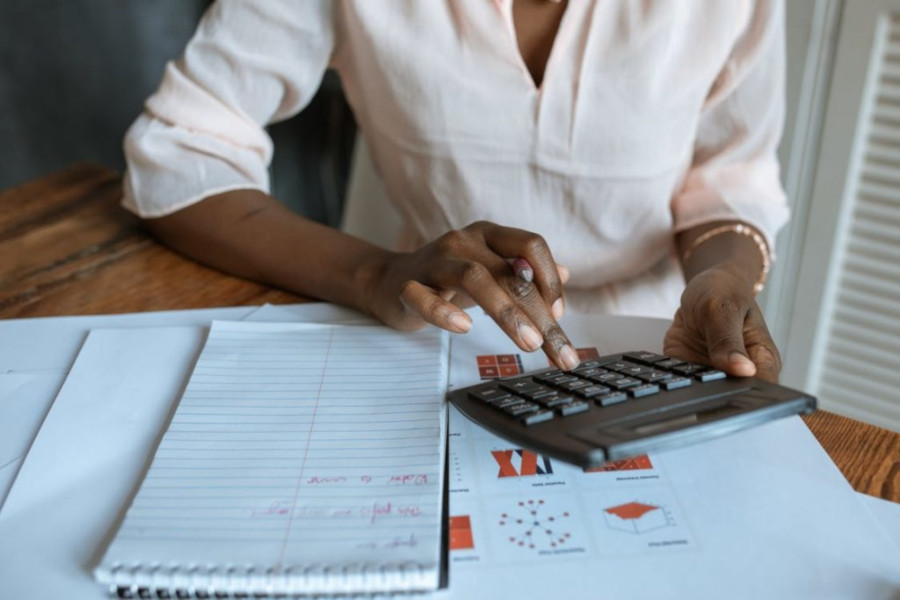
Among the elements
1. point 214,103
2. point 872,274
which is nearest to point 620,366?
point 214,103

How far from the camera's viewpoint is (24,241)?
0.80 m

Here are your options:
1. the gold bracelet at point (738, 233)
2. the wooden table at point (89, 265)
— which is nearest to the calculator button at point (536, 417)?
the wooden table at point (89, 265)

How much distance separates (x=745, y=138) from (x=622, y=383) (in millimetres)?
466

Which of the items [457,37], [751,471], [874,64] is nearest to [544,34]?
[457,37]

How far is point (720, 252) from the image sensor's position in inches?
31.7

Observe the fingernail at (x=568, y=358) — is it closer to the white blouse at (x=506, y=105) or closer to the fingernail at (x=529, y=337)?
the fingernail at (x=529, y=337)

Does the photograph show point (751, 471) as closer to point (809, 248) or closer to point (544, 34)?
point (544, 34)

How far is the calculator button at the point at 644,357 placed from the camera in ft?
1.79

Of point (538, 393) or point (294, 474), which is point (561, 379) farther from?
point (294, 474)

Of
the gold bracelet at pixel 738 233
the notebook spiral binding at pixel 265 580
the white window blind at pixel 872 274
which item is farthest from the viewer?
the white window blind at pixel 872 274

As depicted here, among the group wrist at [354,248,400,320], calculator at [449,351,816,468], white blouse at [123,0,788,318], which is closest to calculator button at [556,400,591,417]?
calculator at [449,351,816,468]

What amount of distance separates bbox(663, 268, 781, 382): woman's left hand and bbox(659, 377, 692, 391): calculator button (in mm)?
34

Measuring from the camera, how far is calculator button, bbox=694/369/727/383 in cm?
51

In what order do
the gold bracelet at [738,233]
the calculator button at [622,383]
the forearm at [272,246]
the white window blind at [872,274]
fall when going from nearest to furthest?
the calculator button at [622,383]
the forearm at [272,246]
the gold bracelet at [738,233]
the white window blind at [872,274]
